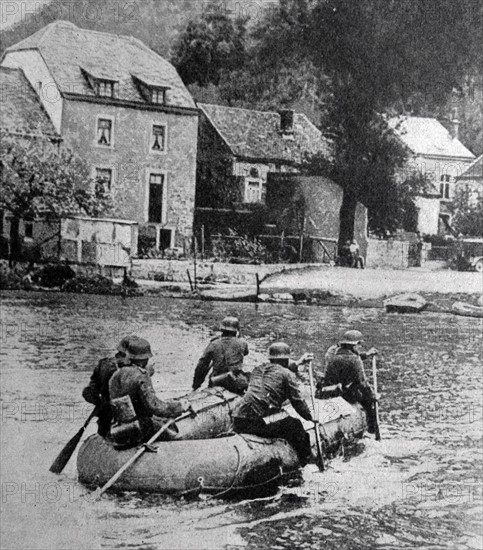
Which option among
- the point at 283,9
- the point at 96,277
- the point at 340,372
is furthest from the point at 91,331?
the point at 283,9

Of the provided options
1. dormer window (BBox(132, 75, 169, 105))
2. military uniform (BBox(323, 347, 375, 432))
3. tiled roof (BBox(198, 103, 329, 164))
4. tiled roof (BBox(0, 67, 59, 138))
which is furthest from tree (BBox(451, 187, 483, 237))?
tiled roof (BBox(0, 67, 59, 138))

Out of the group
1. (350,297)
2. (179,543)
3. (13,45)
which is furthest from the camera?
(350,297)

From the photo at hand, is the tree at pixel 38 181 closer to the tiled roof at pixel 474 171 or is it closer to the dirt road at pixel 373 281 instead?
the dirt road at pixel 373 281

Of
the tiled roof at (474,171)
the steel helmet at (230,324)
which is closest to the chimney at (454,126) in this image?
the tiled roof at (474,171)

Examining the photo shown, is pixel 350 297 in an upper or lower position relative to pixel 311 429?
upper

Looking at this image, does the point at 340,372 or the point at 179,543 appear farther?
the point at 340,372

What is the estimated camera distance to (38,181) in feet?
13.2

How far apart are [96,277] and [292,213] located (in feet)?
2.97

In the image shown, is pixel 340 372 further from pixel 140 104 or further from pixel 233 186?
pixel 140 104

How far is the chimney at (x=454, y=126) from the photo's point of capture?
14.3ft

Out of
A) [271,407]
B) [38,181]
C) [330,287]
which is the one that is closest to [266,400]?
[271,407]

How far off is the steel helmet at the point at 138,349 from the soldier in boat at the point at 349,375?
803 mm

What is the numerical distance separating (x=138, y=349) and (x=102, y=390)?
219 mm

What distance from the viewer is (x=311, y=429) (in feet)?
13.3
